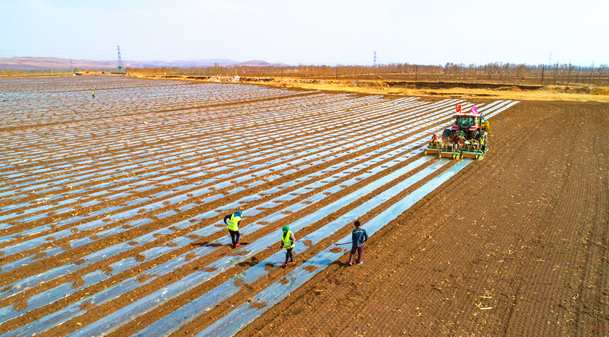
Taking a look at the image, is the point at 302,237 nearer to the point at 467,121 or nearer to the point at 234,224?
the point at 234,224

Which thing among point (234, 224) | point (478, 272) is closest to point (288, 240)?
point (234, 224)

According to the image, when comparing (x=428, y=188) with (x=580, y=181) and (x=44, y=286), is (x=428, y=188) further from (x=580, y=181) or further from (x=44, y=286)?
(x=44, y=286)

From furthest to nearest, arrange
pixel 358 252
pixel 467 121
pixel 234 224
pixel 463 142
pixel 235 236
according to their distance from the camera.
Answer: pixel 467 121 < pixel 463 142 < pixel 235 236 < pixel 234 224 < pixel 358 252

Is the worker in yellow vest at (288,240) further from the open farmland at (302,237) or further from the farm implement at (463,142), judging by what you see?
the farm implement at (463,142)

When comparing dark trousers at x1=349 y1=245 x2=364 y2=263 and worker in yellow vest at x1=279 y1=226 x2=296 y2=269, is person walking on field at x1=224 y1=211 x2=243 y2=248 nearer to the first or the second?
worker in yellow vest at x1=279 y1=226 x2=296 y2=269

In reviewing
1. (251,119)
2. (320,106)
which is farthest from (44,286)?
(320,106)

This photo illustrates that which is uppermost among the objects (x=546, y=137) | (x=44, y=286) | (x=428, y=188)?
(x=546, y=137)
